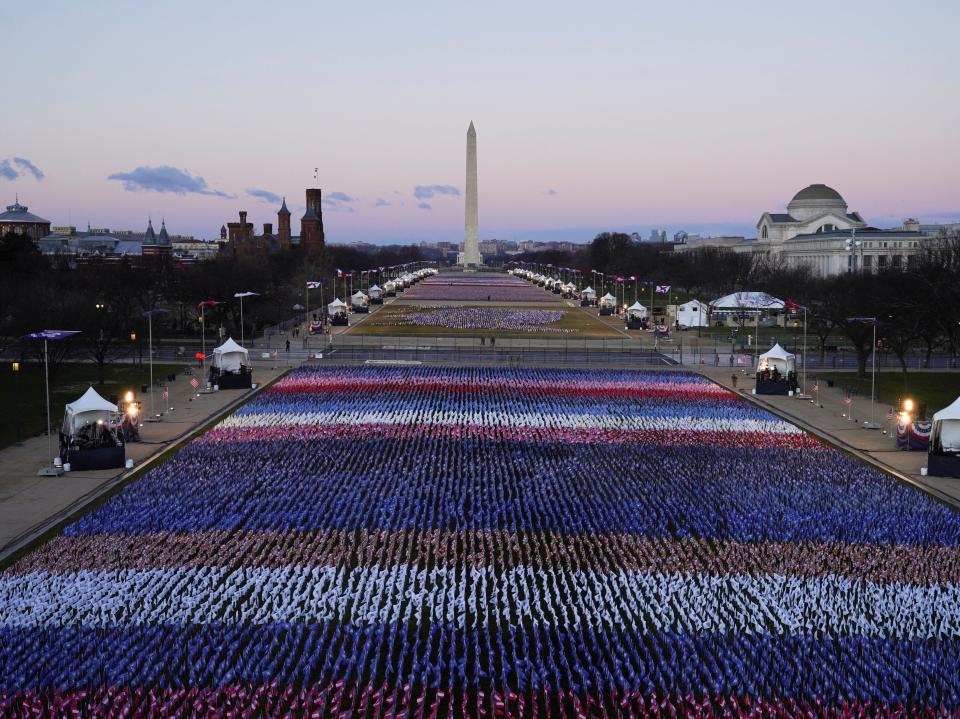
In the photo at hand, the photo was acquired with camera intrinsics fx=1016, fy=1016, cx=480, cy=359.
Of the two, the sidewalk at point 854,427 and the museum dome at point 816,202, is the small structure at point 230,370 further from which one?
the museum dome at point 816,202

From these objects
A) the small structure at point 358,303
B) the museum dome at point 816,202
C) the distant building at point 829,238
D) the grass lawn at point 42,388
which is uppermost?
the museum dome at point 816,202

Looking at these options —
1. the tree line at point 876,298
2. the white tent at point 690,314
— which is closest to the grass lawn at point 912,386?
the tree line at point 876,298

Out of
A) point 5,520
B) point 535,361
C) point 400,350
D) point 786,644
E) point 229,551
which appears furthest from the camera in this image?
point 400,350

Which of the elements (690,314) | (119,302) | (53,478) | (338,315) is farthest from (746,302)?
(53,478)

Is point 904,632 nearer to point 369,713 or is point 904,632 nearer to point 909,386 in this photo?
point 369,713

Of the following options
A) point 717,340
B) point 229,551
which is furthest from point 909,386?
point 229,551

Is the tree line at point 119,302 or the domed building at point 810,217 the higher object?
the domed building at point 810,217

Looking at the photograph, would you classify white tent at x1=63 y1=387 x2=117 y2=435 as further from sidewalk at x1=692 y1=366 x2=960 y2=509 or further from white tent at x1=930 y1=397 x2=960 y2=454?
white tent at x1=930 y1=397 x2=960 y2=454

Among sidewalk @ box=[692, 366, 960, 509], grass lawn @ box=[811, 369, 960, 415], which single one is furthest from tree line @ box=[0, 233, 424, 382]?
grass lawn @ box=[811, 369, 960, 415]
